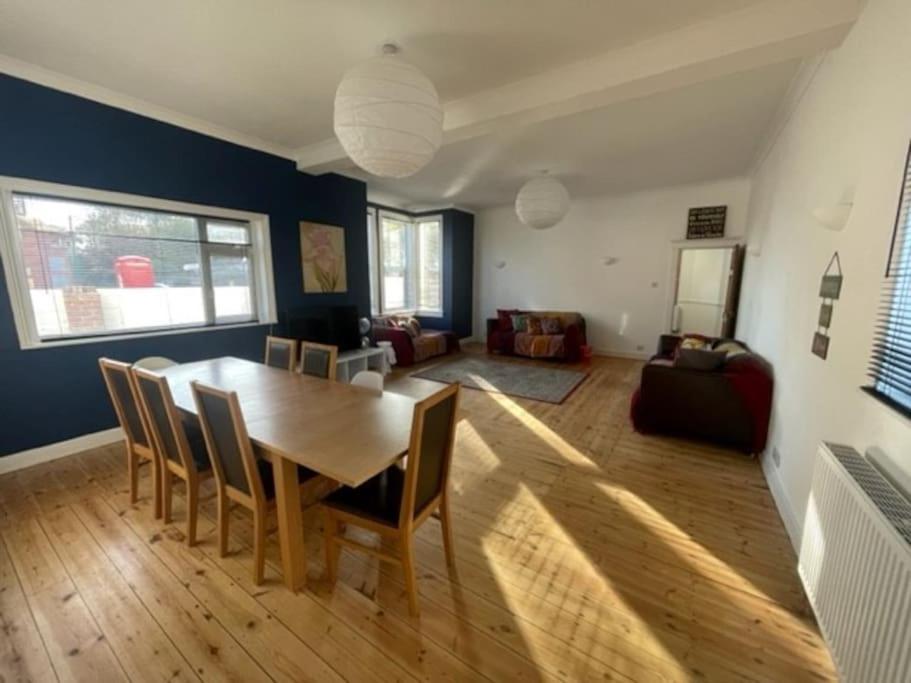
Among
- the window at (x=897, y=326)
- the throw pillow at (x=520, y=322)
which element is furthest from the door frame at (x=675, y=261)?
the window at (x=897, y=326)

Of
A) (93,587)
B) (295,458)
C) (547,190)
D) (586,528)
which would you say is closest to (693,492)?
(586,528)

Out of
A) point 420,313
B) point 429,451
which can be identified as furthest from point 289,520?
point 420,313

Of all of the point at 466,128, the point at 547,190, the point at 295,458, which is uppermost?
the point at 466,128

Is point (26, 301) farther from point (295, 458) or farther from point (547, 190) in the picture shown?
point (547, 190)

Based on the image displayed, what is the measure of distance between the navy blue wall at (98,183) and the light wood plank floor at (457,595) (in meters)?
0.53

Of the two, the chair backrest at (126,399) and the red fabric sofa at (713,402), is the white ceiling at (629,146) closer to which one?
the red fabric sofa at (713,402)

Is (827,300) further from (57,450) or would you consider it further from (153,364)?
(57,450)

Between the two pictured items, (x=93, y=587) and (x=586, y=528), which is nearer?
(x=93, y=587)

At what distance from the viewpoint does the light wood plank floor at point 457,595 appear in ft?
4.51

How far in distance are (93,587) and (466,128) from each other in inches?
140

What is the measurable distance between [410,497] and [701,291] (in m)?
6.05

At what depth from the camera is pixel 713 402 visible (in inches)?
119

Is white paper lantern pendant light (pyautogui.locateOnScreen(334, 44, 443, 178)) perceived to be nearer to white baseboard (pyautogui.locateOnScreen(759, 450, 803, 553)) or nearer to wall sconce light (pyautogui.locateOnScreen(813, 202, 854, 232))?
wall sconce light (pyautogui.locateOnScreen(813, 202, 854, 232))

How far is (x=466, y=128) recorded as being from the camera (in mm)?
2936
